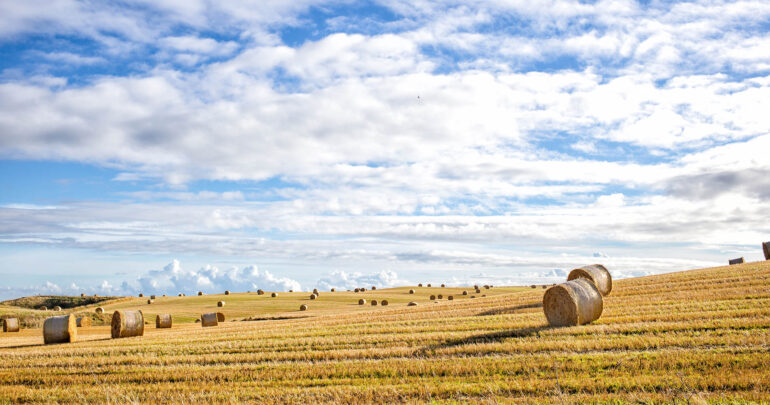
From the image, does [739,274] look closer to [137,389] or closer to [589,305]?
[589,305]

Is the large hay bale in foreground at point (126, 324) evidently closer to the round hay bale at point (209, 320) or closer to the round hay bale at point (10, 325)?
the round hay bale at point (209, 320)

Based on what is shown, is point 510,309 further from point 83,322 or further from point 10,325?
point 10,325

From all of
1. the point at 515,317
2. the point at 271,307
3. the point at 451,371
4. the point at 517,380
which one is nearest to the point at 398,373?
the point at 451,371

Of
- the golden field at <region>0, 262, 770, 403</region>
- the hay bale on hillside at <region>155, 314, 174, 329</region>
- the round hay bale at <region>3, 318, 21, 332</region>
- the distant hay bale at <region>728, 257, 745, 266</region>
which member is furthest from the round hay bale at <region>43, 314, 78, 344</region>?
the distant hay bale at <region>728, 257, 745, 266</region>

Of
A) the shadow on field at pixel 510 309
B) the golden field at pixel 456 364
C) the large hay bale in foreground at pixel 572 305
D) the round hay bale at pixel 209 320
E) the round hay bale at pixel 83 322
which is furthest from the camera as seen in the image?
the round hay bale at pixel 83 322

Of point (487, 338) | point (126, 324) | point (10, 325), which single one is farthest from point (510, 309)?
point (10, 325)

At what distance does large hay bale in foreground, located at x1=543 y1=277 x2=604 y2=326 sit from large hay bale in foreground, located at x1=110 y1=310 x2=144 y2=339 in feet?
63.8

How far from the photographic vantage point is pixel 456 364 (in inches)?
476

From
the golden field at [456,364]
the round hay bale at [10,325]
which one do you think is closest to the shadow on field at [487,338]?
the golden field at [456,364]

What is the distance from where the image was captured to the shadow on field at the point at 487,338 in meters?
14.7

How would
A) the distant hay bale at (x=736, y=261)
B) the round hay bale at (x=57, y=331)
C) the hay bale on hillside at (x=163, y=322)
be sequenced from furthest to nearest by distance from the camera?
the distant hay bale at (x=736, y=261) → the hay bale on hillside at (x=163, y=322) → the round hay bale at (x=57, y=331)

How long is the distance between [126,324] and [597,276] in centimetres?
2236

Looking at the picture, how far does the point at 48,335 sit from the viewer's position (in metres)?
24.8

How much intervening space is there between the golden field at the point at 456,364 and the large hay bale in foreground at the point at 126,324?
6.72 m
